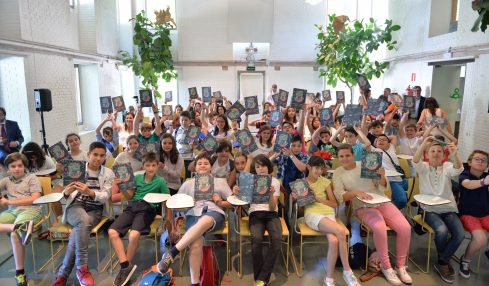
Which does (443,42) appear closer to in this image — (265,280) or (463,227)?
(463,227)

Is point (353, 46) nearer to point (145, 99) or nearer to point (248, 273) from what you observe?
point (145, 99)

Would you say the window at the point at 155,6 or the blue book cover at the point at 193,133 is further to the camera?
the window at the point at 155,6

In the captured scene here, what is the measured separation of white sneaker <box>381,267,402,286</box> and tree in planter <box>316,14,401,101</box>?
6.96 m

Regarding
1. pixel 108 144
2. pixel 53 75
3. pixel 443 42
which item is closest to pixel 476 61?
pixel 443 42

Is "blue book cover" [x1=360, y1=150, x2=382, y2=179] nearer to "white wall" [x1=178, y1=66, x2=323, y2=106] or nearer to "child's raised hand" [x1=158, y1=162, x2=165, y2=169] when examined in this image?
"child's raised hand" [x1=158, y1=162, x2=165, y2=169]

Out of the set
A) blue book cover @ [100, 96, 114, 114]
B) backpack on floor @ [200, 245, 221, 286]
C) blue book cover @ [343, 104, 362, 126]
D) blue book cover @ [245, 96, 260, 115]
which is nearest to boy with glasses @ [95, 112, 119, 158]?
blue book cover @ [100, 96, 114, 114]

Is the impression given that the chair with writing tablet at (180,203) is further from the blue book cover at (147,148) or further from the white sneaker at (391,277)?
the white sneaker at (391,277)

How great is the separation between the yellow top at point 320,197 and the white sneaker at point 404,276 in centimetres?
82

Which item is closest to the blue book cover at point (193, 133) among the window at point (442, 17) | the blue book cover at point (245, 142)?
the blue book cover at point (245, 142)

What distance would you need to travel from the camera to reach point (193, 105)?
8000 mm

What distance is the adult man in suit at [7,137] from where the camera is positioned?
501 centimetres

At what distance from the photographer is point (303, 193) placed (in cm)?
339

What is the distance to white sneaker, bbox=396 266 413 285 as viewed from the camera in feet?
11.0

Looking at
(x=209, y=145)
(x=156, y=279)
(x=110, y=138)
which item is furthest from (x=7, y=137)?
(x=156, y=279)
